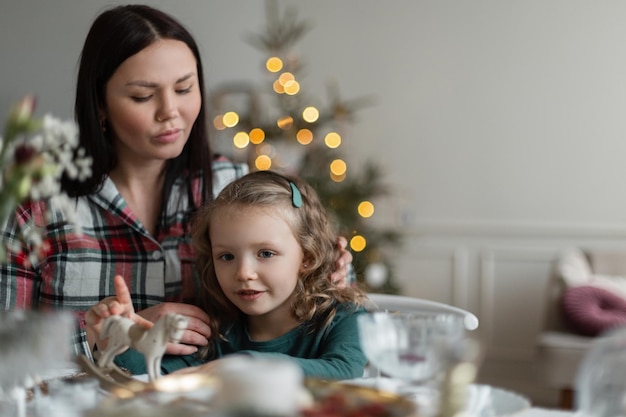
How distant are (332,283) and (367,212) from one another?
2785mm

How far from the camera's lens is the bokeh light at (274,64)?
181 inches

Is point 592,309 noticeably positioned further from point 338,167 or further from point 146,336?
point 146,336

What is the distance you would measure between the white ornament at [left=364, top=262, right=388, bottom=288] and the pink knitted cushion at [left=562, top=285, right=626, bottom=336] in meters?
0.99

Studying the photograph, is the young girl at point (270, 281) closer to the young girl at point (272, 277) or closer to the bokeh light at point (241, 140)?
the young girl at point (272, 277)

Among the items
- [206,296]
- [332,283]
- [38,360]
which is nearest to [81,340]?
[206,296]

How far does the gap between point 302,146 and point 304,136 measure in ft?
0.18

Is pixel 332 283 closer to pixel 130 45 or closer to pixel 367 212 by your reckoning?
pixel 130 45

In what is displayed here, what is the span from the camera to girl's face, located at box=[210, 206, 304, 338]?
5.74 ft

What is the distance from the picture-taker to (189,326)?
1760 mm

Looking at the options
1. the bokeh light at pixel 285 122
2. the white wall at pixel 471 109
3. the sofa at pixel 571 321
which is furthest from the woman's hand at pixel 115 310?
the white wall at pixel 471 109

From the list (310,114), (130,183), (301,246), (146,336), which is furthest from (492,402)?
(310,114)

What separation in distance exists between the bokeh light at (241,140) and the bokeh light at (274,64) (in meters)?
0.38

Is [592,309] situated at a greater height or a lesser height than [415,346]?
lesser

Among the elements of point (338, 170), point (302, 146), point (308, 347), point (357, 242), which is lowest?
point (357, 242)
